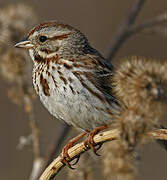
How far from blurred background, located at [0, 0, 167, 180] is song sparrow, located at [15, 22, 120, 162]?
10.1ft

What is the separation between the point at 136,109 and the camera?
3061 mm

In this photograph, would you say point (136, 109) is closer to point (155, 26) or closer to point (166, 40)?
point (155, 26)

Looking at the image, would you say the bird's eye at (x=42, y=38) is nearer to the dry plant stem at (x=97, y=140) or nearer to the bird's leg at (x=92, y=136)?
the bird's leg at (x=92, y=136)

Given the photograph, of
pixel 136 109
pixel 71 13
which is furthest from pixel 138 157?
pixel 71 13

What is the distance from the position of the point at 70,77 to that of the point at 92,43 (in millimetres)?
4534

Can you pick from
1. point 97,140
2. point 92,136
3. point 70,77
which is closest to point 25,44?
point 70,77

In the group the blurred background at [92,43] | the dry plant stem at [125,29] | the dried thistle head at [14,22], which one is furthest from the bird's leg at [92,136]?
the blurred background at [92,43]

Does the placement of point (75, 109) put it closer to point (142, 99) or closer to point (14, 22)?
point (14, 22)

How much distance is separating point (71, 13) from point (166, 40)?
1724 millimetres

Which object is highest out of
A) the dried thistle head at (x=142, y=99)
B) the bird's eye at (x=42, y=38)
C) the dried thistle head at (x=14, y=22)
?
the dried thistle head at (x=14, y=22)

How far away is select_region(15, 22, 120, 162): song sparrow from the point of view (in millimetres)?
4609

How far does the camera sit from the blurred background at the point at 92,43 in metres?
8.48

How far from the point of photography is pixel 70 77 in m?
4.67

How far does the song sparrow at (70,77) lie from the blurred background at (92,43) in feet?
10.1
